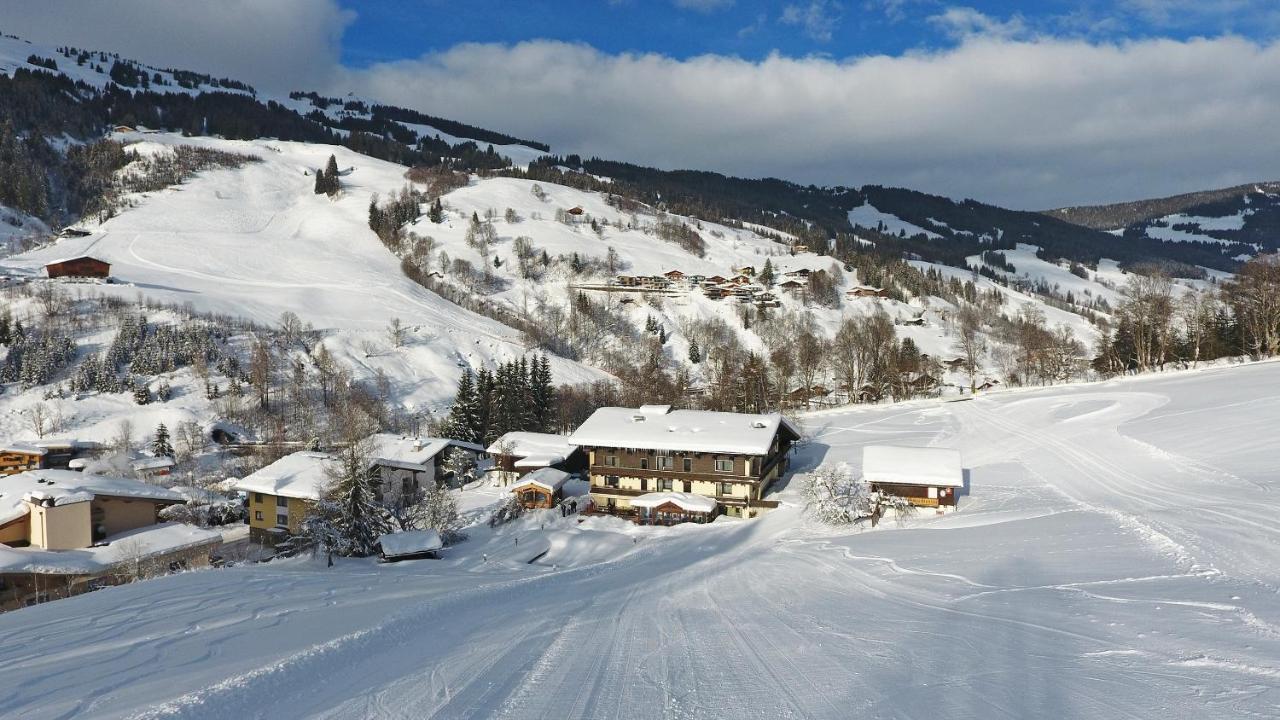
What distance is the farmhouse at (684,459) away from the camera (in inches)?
1449

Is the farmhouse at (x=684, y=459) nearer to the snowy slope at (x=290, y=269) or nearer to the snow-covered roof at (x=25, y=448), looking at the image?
the snowy slope at (x=290, y=269)

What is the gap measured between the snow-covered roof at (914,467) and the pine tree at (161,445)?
51.9 m

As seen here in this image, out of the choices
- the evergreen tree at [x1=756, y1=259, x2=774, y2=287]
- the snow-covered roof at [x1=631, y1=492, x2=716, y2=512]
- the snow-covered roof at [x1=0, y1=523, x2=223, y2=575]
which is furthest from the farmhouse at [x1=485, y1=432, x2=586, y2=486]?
the evergreen tree at [x1=756, y1=259, x2=774, y2=287]

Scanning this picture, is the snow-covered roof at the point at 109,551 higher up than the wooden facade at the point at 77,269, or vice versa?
the wooden facade at the point at 77,269

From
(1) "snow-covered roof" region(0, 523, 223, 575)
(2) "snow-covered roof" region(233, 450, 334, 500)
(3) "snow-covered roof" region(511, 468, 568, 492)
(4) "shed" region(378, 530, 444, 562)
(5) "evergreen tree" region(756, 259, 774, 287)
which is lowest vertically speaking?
(1) "snow-covered roof" region(0, 523, 223, 575)

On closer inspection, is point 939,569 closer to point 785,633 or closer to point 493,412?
point 785,633

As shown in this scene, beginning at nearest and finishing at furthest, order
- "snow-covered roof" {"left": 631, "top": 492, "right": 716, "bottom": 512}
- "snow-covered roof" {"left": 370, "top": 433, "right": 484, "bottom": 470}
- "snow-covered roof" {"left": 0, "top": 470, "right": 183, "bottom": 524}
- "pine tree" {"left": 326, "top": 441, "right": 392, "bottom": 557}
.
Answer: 1. "pine tree" {"left": 326, "top": 441, "right": 392, "bottom": 557}
2. "snow-covered roof" {"left": 0, "top": 470, "right": 183, "bottom": 524}
3. "snow-covered roof" {"left": 631, "top": 492, "right": 716, "bottom": 512}
4. "snow-covered roof" {"left": 370, "top": 433, "right": 484, "bottom": 470}

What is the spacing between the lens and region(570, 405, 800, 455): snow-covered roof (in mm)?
37000

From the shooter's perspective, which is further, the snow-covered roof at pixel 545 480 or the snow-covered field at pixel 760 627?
the snow-covered roof at pixel 545 480

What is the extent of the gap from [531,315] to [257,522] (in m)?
69.1

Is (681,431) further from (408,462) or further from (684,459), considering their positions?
(408,462)

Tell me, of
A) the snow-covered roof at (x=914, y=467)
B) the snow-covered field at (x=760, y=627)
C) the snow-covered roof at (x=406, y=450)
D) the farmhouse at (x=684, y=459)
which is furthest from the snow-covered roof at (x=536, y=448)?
the snow-covered roof at (x=914, y=467)

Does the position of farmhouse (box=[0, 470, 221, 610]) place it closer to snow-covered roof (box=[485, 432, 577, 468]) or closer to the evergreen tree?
snow-covered roof (box=[485, 432, 577, 468])

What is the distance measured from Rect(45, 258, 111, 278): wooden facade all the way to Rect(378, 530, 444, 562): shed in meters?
78.1
